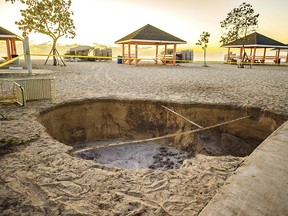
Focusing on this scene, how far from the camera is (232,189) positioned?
2148 mm

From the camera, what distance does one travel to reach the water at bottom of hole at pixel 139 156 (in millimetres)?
5516

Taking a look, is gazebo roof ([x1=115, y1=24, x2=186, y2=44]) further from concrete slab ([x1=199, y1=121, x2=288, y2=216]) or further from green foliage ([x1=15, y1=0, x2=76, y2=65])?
concrete slab ([x1=199, y1=121, x2=288, y2=216])

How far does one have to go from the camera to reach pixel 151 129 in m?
6.76

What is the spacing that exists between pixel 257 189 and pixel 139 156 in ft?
13.7

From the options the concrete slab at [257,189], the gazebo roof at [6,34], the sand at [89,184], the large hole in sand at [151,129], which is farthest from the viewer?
the gazebo roof at [6,34]

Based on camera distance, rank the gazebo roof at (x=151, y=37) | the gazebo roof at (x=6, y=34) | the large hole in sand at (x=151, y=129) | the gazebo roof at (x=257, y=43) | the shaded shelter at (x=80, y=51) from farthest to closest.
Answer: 1. the shaded shelter at (x=80, y=51)
2. the gazebo roof at (x=257, y=43)
3. the gazebo roof at (x=151, y=37)
4. the gazebo roof at (x=6, y=34)
5. the large hole in sand at (x=151, y=129)

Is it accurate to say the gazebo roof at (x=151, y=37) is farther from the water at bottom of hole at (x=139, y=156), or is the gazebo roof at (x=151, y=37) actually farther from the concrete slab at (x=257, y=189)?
the concrete slab at (x=257, y=189)

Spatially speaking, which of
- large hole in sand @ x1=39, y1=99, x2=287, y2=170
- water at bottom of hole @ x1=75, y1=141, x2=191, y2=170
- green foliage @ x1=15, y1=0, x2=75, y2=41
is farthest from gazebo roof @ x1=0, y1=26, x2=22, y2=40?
water at bottom of hole @ x1=75, y1=141, x2=191, y2=170

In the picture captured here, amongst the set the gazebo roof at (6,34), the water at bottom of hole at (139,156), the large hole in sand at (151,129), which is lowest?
the water at bottom of hole at (139,156)

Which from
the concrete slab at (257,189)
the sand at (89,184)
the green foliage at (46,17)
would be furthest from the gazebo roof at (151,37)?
the concrete slab at (257,189)

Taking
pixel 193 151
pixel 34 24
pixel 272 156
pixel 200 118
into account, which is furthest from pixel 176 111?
pixel 34 24

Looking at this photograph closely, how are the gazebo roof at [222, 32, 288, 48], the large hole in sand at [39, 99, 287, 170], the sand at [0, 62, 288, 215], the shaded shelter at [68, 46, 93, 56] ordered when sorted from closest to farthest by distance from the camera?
the sand at [0, 62, 288, 215]
the large hole in sand at [39, 99, 287, 170]
the gazebo roof at [222, 32, 288, 48]
the shaded shelter at [68, 46, 93, 56]

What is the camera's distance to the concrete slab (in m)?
1.86

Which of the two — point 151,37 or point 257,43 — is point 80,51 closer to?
point 151,37
